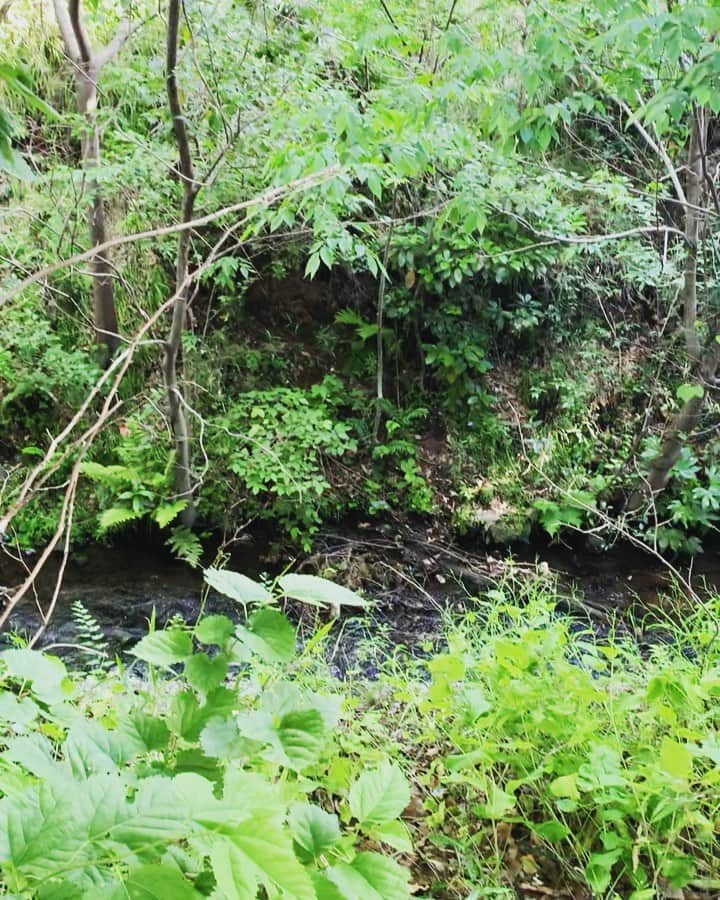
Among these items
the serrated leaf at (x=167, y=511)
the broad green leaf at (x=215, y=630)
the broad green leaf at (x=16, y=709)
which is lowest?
the serrated leaf at (x=167, y=511)

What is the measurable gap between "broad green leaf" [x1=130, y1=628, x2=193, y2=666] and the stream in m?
2.46

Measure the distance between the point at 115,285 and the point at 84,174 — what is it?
139 cm

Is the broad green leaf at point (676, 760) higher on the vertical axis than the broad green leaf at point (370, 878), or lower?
lower

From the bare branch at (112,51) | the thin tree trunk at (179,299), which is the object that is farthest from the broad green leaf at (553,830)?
the bare branch at (112,51)

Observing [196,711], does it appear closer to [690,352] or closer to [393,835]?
[393,835]

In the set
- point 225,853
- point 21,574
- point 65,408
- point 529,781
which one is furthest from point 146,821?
point 65,408

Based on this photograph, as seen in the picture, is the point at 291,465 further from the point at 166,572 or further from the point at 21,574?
the point at 21,574

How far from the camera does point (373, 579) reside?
4113mm

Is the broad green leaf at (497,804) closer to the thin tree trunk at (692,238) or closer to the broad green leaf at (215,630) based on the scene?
the broad green leaf at (215,630)

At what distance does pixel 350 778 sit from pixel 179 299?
260 centimetres

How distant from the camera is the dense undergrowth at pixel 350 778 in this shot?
0.60 m

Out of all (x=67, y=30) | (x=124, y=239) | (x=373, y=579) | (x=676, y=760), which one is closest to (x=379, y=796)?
(x=676, y=760)

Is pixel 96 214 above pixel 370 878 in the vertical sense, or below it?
above

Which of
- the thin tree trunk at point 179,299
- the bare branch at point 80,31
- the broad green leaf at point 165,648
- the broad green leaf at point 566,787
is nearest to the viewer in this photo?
the broad green leaf at point 165,648
